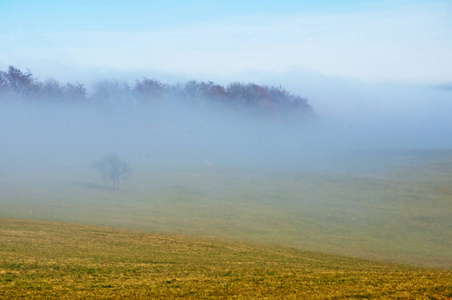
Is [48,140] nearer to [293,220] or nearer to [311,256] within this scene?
[293,220]

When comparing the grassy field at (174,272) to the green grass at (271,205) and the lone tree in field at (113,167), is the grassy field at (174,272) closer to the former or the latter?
the green grass at (271,205)

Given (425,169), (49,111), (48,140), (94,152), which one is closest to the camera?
(425,169)

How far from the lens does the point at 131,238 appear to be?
4269cm

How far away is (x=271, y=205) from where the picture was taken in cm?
7569

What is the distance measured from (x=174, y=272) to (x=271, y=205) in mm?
48679

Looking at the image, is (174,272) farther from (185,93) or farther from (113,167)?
(185,93)

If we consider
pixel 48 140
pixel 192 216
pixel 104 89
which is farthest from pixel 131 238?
pixel 104 89

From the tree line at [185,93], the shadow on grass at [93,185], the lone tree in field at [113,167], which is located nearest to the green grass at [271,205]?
the shadow on grass at [93,185]

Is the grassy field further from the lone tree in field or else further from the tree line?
the tree line

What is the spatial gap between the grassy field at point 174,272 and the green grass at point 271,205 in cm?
1205

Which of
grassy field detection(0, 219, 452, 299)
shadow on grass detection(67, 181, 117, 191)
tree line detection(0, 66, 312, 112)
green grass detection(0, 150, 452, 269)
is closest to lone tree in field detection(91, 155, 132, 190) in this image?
shadow on grass detection(67, 181, 117, 191)

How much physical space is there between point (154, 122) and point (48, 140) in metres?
42.9

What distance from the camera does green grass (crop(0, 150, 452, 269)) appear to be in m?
54.5

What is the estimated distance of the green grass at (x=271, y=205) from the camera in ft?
179
